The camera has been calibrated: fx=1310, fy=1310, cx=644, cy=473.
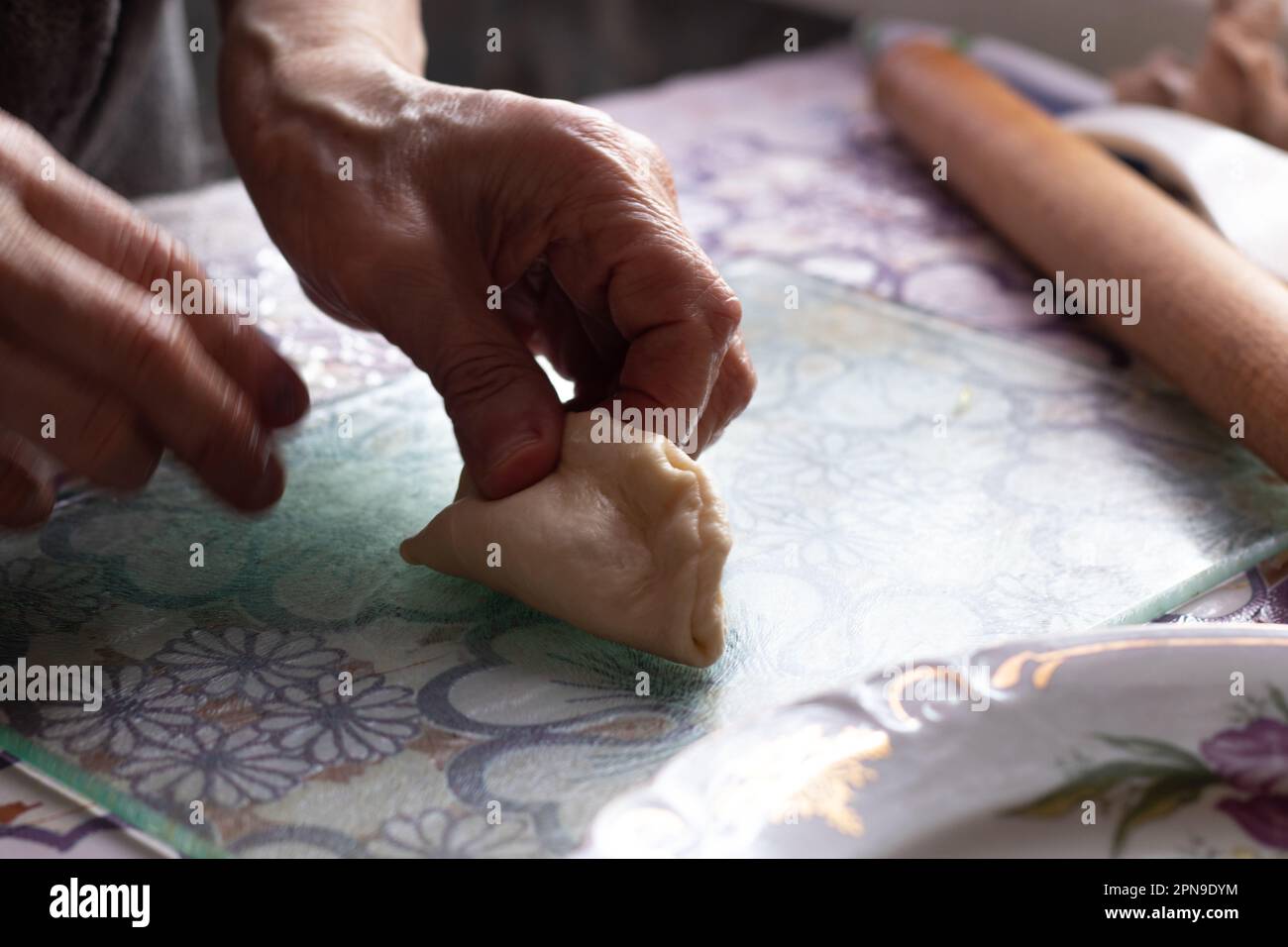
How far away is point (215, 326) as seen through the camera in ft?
3.53

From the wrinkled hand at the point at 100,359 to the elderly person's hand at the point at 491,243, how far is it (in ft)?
0.46

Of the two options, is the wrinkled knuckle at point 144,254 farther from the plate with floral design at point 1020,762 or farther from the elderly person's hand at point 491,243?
the plate with floral design at point 1020,762

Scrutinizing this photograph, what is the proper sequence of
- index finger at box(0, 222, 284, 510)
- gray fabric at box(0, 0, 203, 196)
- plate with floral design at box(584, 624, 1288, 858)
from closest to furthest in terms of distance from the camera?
plate with floral design at box(584, 624, 1288, 858)
index finger at box(0, 222, 284, 510)
gray fabric at box(0, 0, 203, 196)

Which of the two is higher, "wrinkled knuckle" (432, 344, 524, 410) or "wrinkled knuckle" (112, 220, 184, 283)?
"wrinkled knuckle" (112, 220, 184, 283)

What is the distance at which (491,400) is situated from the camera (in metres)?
1.11

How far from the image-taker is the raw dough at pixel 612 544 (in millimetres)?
1047

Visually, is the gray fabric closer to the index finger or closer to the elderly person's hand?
the elderly person's hand

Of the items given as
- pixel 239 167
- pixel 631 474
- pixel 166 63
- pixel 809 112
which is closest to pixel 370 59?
pixel 239 167

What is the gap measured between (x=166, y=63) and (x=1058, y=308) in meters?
1.52

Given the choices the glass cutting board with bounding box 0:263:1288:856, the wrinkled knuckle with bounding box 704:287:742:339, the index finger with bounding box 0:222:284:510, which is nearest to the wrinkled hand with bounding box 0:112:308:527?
the index finger with bounding box 0:222:284:510

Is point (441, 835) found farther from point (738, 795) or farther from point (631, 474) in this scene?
point (631, 474)

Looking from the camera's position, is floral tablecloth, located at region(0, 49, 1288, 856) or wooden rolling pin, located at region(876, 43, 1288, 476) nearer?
floral tablecloth, located at region(0, 49, 1288, 856)

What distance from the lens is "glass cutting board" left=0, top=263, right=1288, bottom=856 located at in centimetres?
94

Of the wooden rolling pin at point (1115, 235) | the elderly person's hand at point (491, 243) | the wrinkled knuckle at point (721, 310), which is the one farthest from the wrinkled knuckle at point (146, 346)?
the wooden rolling pin at point (1115, 235)
